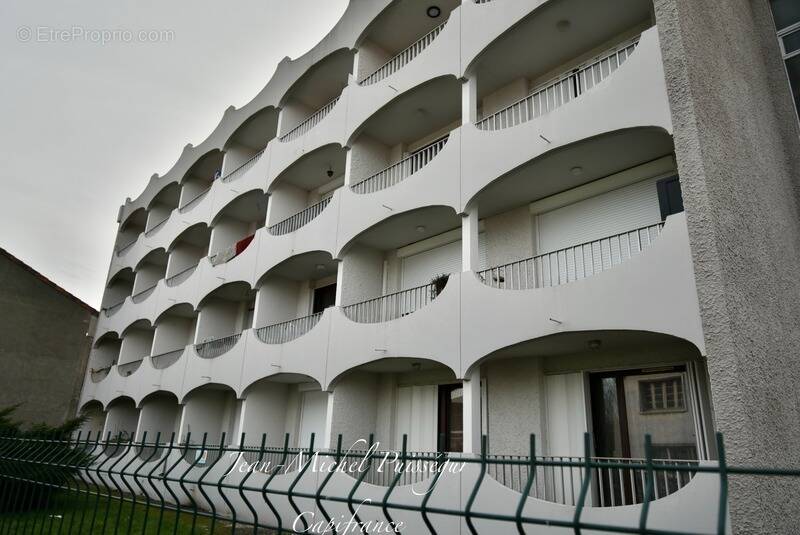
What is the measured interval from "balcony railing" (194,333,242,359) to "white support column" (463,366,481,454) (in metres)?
11.9

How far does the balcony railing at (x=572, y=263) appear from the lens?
36.0ft

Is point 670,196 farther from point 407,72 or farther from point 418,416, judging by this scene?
point 407,72

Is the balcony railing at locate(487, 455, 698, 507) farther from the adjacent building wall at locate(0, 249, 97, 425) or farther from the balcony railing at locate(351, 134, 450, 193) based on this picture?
the adjacent building wall at locate(0, 249, 97, 425)

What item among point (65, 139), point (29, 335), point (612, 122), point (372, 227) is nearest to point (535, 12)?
point (612, 122)

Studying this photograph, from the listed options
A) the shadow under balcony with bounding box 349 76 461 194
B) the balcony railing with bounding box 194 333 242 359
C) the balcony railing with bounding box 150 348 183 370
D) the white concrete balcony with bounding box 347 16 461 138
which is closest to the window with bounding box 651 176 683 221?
the white concrete balcony with bounding box 347 16 461 138

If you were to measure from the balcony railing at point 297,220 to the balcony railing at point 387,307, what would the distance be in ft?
13.4

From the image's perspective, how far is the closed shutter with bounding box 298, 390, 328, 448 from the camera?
17.7 m

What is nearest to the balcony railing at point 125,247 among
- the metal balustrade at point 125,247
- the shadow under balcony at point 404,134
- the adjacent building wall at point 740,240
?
the metal balustrade at point 125,247

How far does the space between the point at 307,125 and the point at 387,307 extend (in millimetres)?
8871

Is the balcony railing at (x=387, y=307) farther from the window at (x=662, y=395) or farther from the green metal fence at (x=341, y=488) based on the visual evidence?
the window at (x=662, y=395)

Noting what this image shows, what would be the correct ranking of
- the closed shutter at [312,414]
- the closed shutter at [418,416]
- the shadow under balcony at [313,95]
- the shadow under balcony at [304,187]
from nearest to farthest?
the closed shutter at [418,416]
the closed shutter at [312,414]
the shadow under balcony at [304,187]
the shadow under balcony at [313,95]

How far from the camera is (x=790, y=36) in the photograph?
40.1 ft

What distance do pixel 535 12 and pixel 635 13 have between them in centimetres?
223

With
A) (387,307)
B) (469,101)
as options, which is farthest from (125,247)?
(469,101)
